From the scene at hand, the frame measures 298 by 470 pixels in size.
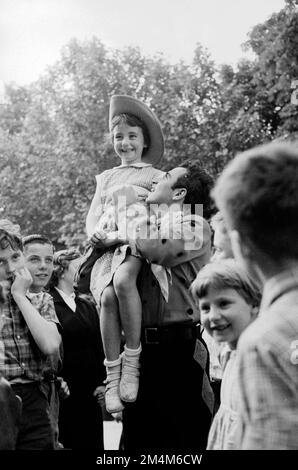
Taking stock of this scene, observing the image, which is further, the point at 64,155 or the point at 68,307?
the point at 64,155

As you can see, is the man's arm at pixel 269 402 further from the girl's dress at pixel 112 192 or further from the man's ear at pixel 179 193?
the man's ear at pixel 179 193

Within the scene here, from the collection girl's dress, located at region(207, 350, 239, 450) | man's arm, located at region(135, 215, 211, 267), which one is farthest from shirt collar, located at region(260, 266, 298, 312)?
man's arm, located at region(135, 215, 211, 267)

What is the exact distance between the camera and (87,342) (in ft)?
15.4

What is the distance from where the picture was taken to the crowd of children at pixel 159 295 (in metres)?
1.62

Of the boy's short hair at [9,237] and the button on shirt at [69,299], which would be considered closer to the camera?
the boy's short hair at [9,237]

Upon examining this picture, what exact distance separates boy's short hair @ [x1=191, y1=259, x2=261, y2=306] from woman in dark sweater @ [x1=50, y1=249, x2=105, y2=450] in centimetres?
207

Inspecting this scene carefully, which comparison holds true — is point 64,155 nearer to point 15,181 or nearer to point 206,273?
point 15,181

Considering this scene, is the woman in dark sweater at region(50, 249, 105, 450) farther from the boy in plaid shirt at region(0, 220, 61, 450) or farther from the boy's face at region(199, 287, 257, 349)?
the boy's face at region(199, 287, 257, 349)

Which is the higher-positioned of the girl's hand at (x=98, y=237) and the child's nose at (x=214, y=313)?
the girl's hand at (x=98, y=237)

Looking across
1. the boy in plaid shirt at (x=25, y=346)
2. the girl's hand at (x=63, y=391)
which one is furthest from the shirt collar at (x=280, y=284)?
the girl's hand at (x=63, y=391)

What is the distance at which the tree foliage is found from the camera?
18922mm

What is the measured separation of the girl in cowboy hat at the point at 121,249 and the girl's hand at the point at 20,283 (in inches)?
15.5
